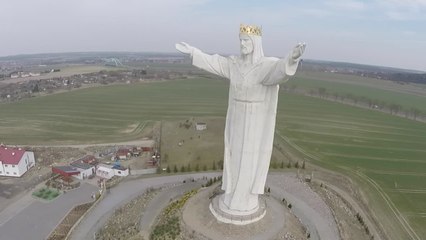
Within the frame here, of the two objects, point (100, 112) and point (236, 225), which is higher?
point (236, 225)

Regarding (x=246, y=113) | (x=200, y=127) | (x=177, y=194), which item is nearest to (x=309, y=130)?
(x=200, y=127)

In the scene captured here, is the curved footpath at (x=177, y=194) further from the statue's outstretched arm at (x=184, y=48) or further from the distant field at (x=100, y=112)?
the distant field at (x=100, y=112)

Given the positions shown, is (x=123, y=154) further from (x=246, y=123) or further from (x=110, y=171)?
(x=246, y=123)

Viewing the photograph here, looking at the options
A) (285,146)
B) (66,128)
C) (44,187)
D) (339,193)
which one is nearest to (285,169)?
(339,193)

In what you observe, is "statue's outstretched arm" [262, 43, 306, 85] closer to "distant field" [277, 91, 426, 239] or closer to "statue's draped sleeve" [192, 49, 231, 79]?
"statue's draped sleeve" [192, 49, 231, 79]

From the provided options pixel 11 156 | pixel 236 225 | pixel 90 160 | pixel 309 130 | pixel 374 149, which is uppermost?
pixel 236 225

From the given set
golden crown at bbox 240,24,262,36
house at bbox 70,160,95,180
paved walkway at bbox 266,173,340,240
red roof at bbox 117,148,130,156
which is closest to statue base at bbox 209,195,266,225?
paved walkway at bbox 266,173,340,240

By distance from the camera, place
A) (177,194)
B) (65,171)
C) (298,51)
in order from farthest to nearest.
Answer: (65,171) → (177,194) → (298,51)
